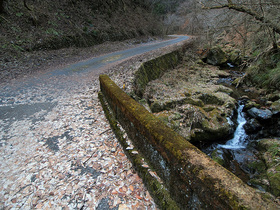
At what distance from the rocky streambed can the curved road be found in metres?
2.98

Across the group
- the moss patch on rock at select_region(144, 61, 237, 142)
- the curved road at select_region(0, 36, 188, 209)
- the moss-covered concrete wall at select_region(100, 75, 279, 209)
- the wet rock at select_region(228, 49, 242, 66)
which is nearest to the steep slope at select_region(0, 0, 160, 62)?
the curved road at select_region(0, 36, 188, 209)

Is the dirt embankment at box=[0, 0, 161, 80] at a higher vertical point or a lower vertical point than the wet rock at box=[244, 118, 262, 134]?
higher

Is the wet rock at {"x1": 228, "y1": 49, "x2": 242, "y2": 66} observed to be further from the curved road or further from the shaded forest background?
the curved road

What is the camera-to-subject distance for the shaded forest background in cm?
791

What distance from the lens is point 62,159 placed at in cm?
330

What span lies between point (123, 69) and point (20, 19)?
33.7ft

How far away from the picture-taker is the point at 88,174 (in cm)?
296

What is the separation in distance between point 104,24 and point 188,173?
21.6 m

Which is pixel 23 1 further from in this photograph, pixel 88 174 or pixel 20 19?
pixel 88 174

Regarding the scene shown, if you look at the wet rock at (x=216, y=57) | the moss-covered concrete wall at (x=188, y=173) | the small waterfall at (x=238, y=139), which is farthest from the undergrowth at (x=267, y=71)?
the moss-covered concrete wall at (x=188, y=173)

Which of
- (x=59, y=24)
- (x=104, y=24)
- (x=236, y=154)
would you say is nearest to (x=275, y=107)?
(x=236, y=154)

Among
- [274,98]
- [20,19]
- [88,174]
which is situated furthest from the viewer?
[20,19]

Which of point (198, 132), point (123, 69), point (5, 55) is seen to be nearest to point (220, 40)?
point (123, 69)

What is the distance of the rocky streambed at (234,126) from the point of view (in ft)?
15.8
